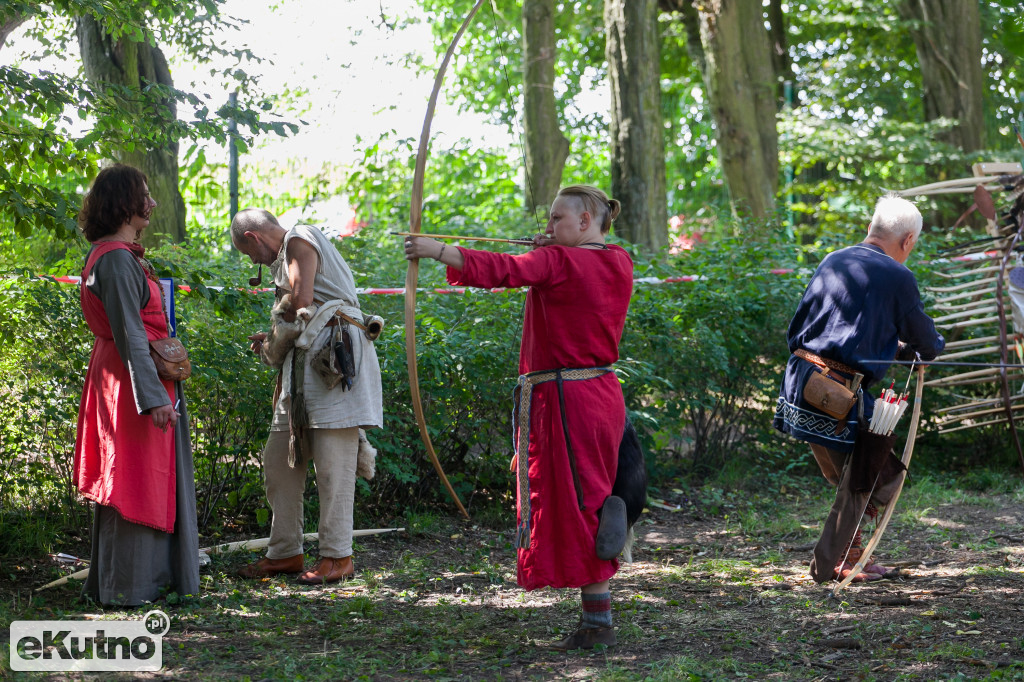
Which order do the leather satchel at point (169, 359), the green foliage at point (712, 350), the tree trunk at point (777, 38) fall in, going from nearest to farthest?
the leather satchel at point (169, 359) → the green foliage at point (712, 350) → the tree trunk at point (777, 38)

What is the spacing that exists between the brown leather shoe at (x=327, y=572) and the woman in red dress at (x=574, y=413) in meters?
1.30

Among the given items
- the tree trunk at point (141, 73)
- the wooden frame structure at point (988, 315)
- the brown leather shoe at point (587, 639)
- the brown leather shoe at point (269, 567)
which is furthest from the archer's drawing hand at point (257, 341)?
the wooden frame structure at point (988, 315)

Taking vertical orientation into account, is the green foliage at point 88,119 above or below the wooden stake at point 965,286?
above

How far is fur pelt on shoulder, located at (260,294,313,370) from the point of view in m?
4.44

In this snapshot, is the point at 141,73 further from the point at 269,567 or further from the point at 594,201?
the point at 594,201

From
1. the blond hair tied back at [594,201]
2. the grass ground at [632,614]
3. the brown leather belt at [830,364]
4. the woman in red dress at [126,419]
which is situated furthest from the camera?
the brown leather belt at [830,364]

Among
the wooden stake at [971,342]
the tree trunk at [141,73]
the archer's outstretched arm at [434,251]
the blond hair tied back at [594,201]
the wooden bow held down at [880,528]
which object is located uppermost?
the tree trunk at [141,73]

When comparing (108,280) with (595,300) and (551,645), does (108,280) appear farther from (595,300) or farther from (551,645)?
(551,645)

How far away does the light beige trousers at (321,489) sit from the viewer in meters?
4.58

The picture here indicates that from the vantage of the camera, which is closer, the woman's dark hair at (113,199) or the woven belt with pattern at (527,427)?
the woven belt with pattern at (527,427)

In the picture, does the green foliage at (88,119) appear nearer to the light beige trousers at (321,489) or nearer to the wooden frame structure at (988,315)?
the light beige trousers at (321,489)

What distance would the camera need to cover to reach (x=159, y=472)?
4.10m

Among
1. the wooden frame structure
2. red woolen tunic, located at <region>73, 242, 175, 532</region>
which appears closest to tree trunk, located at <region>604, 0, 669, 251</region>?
the wooden frame structure

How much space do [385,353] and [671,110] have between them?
58.0 feet
